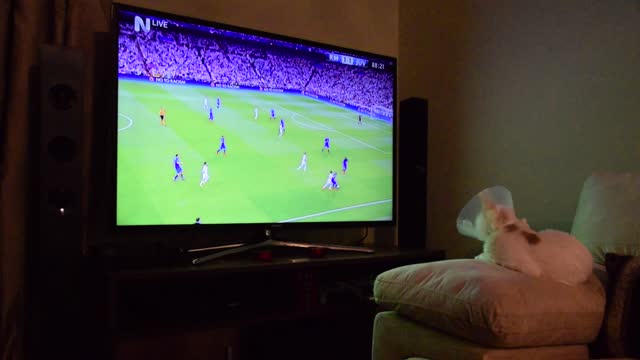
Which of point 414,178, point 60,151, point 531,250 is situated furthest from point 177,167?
point 531,250

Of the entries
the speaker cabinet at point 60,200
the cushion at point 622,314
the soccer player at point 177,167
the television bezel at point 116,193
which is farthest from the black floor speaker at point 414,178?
the speaker cabinet at point 60,200

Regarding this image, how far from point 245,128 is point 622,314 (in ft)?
4.88

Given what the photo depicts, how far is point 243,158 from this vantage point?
84.9 inches

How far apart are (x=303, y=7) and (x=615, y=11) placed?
144 cm

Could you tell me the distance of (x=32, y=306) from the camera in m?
1.86

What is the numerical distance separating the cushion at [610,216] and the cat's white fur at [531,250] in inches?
6.0

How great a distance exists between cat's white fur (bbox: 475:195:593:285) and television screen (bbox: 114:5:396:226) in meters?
1.00

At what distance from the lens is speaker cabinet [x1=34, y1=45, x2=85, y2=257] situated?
1.70 m

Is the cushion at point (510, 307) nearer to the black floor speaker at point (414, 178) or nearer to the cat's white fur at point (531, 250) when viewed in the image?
the cat's white fur at point (531, 250)

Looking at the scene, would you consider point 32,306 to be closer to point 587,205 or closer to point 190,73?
point 190,73

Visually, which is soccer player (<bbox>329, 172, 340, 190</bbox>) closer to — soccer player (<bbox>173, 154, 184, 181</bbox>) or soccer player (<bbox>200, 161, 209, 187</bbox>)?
soccer player (<bbox>200, 161, 209, 187</bbox>)

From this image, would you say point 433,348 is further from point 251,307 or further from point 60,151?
point 60,151

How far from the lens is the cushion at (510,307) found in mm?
1132

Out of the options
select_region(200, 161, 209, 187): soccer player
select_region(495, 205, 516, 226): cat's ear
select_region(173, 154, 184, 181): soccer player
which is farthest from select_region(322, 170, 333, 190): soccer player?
select_region(495, 205, 516, 226): cat's ear
